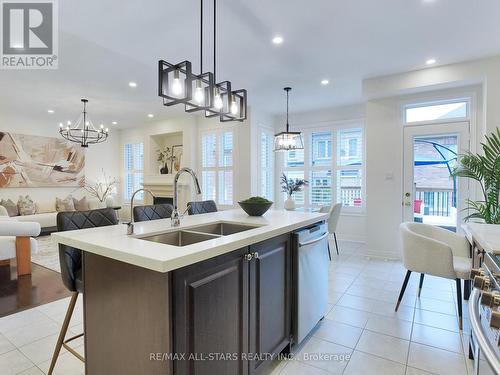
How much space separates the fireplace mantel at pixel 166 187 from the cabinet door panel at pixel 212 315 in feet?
17.5

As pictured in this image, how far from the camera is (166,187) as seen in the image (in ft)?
23.6

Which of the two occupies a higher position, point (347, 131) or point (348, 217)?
point (347, 131)

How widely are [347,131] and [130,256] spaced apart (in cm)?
556

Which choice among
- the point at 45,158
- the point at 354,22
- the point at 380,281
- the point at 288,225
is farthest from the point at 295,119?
the point at 45,158

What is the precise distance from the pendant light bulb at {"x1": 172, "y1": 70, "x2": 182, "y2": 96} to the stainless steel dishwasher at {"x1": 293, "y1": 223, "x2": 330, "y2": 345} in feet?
4.40

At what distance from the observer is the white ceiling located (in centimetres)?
253

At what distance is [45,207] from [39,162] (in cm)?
115

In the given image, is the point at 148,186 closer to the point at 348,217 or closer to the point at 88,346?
the point at 348,217

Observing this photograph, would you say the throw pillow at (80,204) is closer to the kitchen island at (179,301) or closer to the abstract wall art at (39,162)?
the abstract wall art at (39,162)

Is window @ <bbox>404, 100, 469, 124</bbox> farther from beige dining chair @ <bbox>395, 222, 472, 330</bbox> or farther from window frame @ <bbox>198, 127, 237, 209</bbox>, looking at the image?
window frame @ <bbox>198, 127, 237, 209</bbox>

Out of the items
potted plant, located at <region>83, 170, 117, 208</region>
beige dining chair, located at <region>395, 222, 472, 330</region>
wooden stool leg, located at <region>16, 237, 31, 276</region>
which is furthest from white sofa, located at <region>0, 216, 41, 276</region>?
beige dining chair, located at <region>395, 222, 472, 330</region>

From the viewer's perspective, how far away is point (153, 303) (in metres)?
1.18

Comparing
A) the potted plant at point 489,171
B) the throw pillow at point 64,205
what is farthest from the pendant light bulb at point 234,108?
the throw pillow at point 64,205

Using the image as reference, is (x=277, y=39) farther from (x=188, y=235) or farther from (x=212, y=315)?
(x=212, y=315)
